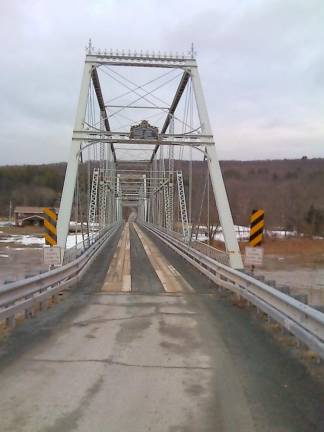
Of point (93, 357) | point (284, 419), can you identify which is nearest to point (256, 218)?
point (93, 357)

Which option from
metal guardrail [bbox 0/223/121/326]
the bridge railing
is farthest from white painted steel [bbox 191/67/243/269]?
metal guardrail [bbox 0/223/121/326]

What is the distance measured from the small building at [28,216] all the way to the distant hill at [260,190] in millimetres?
5914

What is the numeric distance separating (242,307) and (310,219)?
7860cm

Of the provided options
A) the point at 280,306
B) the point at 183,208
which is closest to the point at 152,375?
the point at 280,306

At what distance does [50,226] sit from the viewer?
14.4m

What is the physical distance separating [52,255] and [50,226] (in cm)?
236

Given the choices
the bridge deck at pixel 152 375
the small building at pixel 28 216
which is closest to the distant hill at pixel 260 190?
the small building at pixel 28 216

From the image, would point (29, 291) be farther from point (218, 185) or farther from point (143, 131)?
point (143, 131)

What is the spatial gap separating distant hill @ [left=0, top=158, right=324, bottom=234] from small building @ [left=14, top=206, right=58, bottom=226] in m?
5.91

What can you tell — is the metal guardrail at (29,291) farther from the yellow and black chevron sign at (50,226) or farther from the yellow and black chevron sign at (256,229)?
the yellow and black chevron sign at (256,229)

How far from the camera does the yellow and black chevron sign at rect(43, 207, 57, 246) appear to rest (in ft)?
46.4

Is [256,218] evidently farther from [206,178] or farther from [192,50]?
[192,50]

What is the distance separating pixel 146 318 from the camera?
8914 mm

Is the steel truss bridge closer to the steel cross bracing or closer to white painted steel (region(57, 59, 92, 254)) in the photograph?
white painted steel (region(57, 59, 92, 254))
